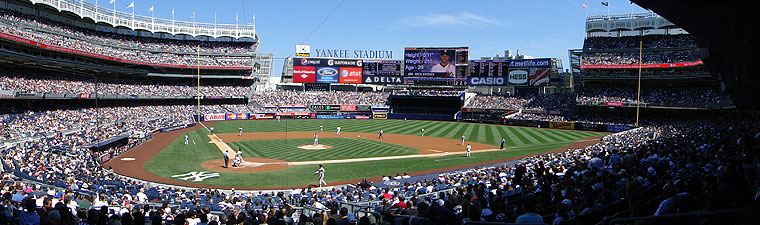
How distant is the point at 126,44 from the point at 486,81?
182ft

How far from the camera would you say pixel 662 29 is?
205 ft

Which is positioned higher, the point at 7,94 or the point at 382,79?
the point at 382,79

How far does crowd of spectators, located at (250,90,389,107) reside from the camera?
250 ft

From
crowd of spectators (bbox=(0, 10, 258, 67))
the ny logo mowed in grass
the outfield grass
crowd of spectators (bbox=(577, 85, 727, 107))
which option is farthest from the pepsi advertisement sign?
the ny logo mowed in grass

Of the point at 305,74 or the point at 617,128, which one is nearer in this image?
the point at 617,128

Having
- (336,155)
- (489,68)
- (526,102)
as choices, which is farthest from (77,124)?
(526,102)

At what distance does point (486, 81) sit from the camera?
70938mm

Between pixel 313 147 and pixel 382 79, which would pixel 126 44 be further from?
pixel 313 147

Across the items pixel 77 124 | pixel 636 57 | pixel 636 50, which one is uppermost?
pixel 636 50

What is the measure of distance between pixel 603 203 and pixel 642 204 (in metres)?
1.57

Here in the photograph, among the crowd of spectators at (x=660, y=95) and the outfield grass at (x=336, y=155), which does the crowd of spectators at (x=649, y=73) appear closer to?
the crowd of spectators at (x=660, y=95)

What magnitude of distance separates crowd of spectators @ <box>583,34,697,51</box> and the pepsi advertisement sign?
39.8 m

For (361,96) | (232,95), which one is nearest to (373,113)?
(361,96)

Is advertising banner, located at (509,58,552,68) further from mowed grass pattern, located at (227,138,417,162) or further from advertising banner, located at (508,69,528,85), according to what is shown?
mowed grass pattern, located at (227,138,417,162)
